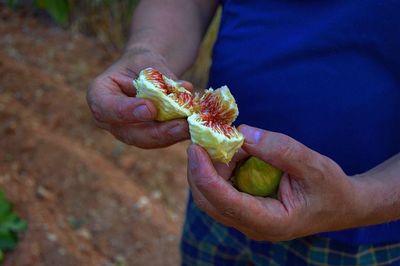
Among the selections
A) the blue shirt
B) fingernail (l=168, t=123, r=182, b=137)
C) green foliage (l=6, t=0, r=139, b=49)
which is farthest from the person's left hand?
green foliage (l=6, t=0, r=139, b=49)

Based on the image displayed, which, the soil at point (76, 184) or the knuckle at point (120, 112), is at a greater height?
the knuckle at point (120, 112)

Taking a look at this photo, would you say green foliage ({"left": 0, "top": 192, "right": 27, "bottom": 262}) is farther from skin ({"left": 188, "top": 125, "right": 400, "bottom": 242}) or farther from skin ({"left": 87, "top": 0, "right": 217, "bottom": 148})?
skin ({"left": 188, "top": 125, "right": 400, "bottom": 242})

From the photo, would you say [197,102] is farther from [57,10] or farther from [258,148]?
[57,10]

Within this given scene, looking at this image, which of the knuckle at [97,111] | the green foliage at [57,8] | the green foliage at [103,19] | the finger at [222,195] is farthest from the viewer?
the green foliage at [103,19]

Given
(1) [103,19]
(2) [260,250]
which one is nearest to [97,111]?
(2) [260,250]

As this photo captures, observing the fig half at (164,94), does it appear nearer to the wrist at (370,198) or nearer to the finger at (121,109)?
the finger at (121,109)

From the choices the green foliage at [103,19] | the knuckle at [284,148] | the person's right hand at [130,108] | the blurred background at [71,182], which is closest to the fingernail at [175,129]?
the person's right hand at [130,108]

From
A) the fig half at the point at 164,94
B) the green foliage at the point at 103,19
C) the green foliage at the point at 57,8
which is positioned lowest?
the green foliage at the point at 103,19
